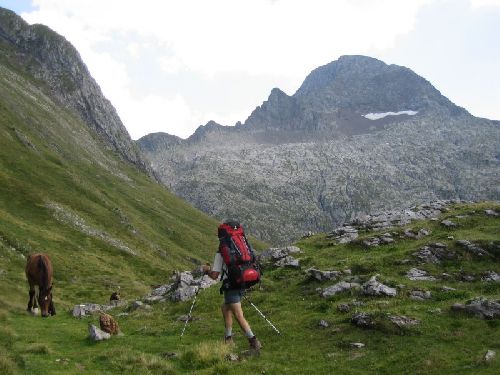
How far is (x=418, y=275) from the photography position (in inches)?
958

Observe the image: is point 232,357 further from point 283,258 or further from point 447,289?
point 283,258

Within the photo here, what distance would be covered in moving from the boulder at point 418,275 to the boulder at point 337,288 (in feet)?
10.6

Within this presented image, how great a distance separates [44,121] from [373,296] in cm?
14147

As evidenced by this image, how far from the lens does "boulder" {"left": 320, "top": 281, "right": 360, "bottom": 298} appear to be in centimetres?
2277

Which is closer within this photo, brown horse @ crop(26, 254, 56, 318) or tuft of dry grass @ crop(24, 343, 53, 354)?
tuft of dry grass @ crop(24, 343, 53, 354)

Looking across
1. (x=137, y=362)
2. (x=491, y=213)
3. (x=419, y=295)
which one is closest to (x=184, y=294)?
(x=137, y=362)

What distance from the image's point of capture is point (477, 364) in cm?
1345

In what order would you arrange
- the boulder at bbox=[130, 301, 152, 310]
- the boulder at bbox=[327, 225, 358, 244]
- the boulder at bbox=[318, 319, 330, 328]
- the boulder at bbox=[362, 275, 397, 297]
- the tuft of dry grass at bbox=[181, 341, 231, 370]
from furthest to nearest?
the boulder at bbox=[327, 225, 358, 244], the boulder at bbox=[130, 301, 152, 310], the boulder at bbox=[362, 275, 397, 297], the boulder at bbox=[318, 319, 330, 328], the tuft of dry grass at bbox=[181, 341, 231, 370]

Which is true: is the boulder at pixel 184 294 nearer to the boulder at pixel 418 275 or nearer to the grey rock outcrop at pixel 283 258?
the grey rock outcrop at pixel 283 258

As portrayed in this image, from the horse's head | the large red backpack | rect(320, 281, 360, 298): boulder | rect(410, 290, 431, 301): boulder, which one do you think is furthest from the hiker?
the horse's head

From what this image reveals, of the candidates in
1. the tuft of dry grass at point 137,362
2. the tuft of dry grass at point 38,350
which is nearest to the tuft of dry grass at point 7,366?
the tuft of dry grass at point 137,362

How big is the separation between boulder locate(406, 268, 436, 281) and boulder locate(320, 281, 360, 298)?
10.6 feet

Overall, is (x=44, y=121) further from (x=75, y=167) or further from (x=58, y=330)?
(x=58, y=330)

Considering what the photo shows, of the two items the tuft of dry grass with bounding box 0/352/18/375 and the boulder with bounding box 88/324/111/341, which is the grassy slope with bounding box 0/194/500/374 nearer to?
the tuft of dry grass with bounding box 0/352/18/375
